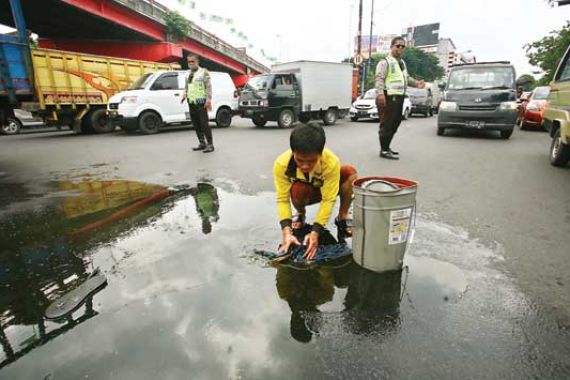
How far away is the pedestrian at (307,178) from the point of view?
83.0 inches

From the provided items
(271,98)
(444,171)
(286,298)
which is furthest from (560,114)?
(271,98)

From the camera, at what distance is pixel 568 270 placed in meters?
2.35

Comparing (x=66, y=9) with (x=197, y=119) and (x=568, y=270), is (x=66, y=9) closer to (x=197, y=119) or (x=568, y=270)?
(x=197, y=119)

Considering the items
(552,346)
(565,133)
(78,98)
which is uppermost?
(78,98)

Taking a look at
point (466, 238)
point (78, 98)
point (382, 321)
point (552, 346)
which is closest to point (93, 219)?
point (382, 321)

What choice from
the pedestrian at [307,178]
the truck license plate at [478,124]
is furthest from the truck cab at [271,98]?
the pedestrian at [307,178]

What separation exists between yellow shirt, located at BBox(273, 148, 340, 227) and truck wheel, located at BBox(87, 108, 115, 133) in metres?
11.0

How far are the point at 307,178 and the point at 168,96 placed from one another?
30.7 ft

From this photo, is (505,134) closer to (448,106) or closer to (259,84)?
(448,106)

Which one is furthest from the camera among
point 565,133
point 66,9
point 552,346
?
point 66,9

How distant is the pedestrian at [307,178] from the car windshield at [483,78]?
8.08 m

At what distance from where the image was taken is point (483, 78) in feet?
29.2

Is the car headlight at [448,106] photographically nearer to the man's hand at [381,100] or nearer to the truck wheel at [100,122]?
the man's hand at [381,100]

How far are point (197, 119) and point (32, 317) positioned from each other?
18.9 feet
